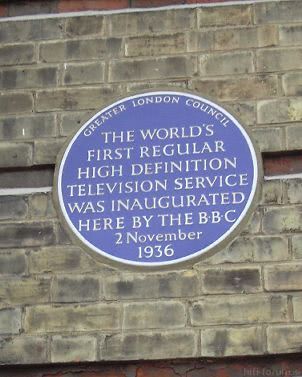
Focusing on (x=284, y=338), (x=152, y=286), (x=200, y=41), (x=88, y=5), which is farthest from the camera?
(x=88, y=5)

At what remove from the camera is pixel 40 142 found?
5695 millimetres

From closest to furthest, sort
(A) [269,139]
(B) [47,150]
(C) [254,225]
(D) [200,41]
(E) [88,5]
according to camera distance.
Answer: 1. (C) [254,225]
2. (A) [269,139]
3. (B) [47,150]
4. (D) [200,41]
5. (E) [88,5]

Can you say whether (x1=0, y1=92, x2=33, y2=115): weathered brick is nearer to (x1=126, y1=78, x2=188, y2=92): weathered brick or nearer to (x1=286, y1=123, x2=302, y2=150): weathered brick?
(x1=126, y1=78, x2=188, y2=92): weathered brick

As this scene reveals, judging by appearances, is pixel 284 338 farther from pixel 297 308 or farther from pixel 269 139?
pixel 269 139

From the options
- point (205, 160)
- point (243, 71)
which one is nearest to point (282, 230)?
point (205, 160)

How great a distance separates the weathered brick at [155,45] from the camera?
587 centimetres

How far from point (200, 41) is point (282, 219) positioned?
3.83 ft

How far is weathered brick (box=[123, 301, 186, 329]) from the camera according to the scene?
16.7 feet

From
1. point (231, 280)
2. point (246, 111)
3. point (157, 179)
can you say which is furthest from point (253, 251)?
point (246, 111)

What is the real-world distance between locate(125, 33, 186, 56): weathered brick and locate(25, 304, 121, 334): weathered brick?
149cm

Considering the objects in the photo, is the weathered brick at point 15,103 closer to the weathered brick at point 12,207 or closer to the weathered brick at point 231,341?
the weathered brick at point 12,207

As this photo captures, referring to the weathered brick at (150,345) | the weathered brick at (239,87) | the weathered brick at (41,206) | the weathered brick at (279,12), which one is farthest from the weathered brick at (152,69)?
the weathered brick at (150,345)

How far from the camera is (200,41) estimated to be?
5883 mm

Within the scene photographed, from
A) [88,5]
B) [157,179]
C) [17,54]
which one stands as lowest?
[157,179]
